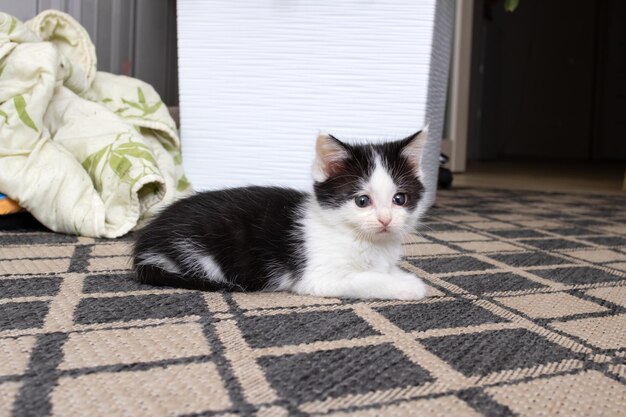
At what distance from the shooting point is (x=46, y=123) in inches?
67.6

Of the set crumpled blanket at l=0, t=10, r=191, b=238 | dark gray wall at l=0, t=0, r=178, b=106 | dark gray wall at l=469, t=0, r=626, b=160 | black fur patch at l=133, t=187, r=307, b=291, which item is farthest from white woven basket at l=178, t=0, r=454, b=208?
dark gray wall at l=469, t=0, r=626, b=160

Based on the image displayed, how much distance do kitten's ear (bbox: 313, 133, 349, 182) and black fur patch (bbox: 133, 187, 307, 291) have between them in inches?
3.5

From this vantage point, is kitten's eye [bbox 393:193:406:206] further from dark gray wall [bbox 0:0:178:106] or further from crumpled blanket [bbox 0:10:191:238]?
dark gray wall [bbox 0:0:178:106]

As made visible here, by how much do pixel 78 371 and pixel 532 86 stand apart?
27.0ft

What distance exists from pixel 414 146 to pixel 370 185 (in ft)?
0.43

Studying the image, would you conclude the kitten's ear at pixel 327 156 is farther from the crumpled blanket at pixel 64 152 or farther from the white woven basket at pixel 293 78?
the white woven basket at pixel 293 78

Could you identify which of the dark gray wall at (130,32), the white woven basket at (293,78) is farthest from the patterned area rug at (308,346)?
the dark gray wall at (130,32)

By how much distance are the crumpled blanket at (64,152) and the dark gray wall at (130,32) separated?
20.3 inches

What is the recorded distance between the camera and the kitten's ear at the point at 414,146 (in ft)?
3.55

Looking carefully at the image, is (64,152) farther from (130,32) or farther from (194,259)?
(130,32)

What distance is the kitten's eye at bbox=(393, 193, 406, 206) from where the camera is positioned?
1045 millimetres

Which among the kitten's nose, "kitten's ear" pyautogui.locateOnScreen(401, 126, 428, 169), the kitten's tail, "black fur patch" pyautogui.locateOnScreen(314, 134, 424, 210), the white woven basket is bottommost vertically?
the kitten's tail

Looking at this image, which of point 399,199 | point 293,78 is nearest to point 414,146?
point 399,199

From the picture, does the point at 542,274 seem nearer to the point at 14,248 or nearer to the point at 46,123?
the point at 14,248
